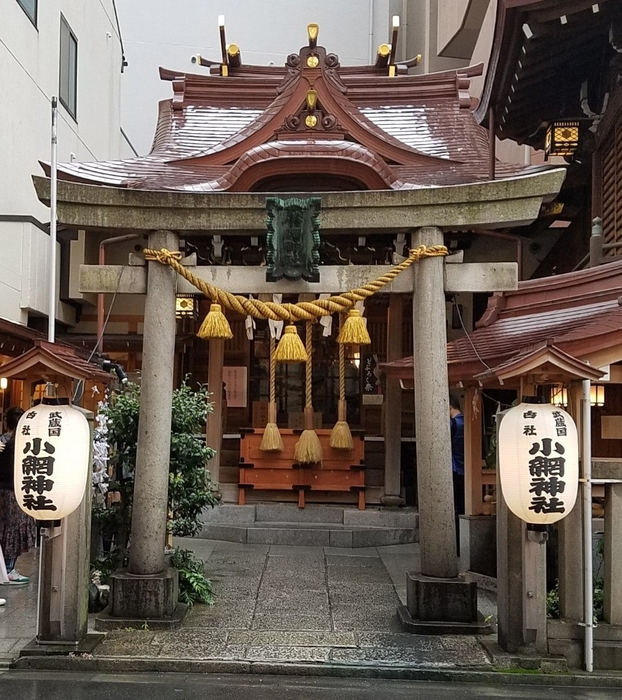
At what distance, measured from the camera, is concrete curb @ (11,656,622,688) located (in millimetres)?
5957

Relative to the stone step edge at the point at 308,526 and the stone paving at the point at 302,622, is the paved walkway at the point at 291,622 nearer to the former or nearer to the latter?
the stone paving at the point at 302,622

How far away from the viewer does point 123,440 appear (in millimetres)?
8133

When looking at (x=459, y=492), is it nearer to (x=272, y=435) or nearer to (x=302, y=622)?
(x=272, y=435)

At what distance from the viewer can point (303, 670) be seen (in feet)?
19.9

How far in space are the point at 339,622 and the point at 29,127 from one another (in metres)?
13.0

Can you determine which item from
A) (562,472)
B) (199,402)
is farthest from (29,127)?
(562,472)

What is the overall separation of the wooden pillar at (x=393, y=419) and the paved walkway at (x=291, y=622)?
2242 mm

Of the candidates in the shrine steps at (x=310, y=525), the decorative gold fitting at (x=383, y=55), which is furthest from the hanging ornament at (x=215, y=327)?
the decorative gold fitting at (x=383, y=55)

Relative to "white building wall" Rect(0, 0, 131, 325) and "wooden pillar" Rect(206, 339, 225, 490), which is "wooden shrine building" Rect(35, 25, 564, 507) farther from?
"white building wall" Rect(0, 0, 131, 325)

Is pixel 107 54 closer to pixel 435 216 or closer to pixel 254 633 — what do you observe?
pixel 435 216

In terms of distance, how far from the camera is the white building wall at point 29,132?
45.2 feet

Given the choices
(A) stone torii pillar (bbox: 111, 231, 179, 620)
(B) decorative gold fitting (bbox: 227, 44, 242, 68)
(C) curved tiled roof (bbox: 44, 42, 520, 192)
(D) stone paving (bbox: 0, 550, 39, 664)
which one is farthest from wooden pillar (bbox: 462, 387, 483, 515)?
(B) decorative gold fitting (bbox: 227, 44, 242, 68)

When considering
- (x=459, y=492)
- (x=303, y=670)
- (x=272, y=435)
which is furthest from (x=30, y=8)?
(x=303, y=670)

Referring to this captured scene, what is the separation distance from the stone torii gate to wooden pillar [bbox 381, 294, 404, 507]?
5.02 m
